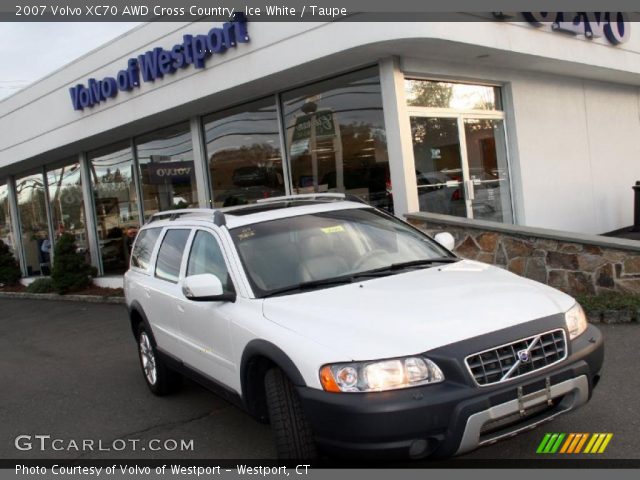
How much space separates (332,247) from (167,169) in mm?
9601

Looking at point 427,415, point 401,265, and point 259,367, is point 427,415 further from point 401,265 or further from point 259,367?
point 401,265

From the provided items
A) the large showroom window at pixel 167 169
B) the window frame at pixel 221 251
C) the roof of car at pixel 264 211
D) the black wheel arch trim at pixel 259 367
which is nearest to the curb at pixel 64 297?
the large showroom window at pixel 167 169

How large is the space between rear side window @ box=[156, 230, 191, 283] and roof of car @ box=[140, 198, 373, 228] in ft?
0.38


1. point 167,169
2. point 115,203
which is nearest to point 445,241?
point 167,169

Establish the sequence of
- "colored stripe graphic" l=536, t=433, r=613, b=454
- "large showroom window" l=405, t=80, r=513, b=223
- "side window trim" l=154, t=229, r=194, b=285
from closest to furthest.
Result: 1. "colored stripe graphic" l=536, t=433, r=613, b=454
2. "side window trim" l=154, t=229, r=194, b=285
3. "large showroom window" l=405, t=80, r=513, b=223

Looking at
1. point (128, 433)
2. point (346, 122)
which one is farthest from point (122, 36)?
point (128, 433)

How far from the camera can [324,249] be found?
15.0 feet

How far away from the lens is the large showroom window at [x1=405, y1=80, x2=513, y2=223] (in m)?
9.72

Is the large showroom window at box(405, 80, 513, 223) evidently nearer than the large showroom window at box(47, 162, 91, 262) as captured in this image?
Yes

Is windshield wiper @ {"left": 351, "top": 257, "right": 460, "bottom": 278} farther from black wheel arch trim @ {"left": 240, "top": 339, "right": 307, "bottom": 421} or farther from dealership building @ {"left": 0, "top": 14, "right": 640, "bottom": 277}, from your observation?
dealership building @ {"left": 0, "top": 14, "right": 640, "bottom": 277}

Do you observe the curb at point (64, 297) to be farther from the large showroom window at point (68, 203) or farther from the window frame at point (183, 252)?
the window frame at point (183, 252)

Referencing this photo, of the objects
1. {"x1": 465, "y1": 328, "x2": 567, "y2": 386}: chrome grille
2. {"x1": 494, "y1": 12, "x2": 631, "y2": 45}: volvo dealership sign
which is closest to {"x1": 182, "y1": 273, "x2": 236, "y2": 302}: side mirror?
{"x1": 465, "y1": 328, "x2": 567, "y2": 386}: chrome grille

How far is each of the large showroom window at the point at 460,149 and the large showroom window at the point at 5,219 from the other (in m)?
15.7

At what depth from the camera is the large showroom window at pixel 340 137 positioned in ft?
31.6
